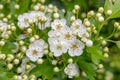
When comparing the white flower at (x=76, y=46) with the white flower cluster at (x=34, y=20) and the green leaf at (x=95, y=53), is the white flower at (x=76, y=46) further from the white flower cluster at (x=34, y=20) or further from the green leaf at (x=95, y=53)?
the white flower cluster at (x=34, y=20)

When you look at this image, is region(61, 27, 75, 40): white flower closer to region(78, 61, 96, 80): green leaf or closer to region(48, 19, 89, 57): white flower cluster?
region(48, 19, 89, 57): white flower cluster

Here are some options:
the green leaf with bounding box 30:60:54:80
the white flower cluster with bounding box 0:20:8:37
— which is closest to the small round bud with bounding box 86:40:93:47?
the green leaf with bounding box 30:60:54:80

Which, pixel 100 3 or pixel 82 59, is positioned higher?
pixel 100 3

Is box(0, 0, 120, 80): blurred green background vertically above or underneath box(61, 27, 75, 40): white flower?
above

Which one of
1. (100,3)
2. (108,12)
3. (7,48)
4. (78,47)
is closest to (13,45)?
(7,48)

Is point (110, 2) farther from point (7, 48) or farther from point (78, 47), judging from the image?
point (7, 48)

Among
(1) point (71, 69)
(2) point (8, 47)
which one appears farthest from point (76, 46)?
(2) point (8, 47)

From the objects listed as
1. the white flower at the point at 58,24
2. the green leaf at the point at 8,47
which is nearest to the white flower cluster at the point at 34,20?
the white flower at the point at 58,24

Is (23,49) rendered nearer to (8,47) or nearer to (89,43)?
(8,47)
